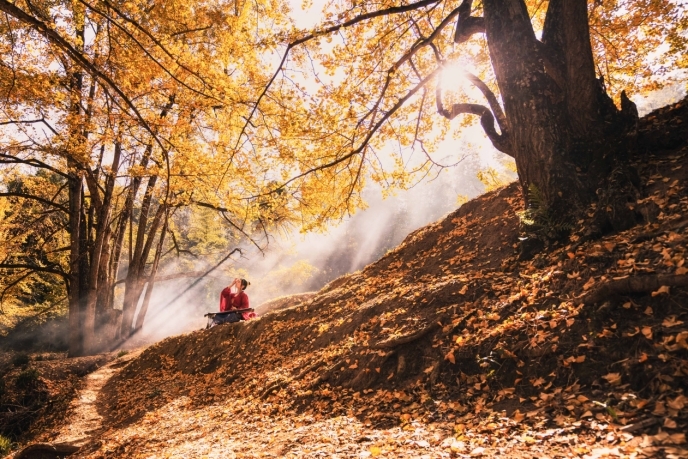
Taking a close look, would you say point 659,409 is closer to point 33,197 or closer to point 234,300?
point 234,300

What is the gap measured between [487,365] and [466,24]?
16.8ft

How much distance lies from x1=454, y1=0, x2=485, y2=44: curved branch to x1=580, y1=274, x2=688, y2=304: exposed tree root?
4361 millimetres

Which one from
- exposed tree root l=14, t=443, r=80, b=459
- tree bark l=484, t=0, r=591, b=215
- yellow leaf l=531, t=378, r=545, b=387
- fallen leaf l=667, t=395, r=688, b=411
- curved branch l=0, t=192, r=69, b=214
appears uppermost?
curved branch l=0, t=192, r=69, b=214

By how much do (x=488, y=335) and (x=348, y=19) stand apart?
488 centimetres

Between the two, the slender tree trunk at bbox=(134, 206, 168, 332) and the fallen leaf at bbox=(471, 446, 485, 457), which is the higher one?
the slender tree trunk at bbox=(134, 206, 168, 332)

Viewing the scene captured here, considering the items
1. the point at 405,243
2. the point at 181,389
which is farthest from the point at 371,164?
the point at 181,389

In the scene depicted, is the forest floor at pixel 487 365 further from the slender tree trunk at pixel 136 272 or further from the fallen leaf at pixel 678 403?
the slender tree trunk at pixel 136 272

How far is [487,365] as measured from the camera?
11.1 ft

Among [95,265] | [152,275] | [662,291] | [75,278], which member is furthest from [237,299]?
[662,291]

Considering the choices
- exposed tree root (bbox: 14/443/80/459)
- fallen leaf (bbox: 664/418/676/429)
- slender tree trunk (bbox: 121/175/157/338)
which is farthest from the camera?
slender tree trunk (bbox: 121/175/157/338)

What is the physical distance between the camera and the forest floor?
252cm

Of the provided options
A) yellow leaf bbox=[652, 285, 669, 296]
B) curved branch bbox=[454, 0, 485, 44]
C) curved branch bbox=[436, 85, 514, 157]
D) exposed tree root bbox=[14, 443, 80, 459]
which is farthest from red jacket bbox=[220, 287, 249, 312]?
yellow leaf bbox=[652, 285, 669, 296]

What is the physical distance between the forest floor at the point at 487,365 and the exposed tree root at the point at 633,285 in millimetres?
10

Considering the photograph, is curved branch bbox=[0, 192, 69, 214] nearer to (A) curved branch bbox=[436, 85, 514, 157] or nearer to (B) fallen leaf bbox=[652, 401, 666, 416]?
(A) curved branch bbox=[436, 85, 514, 157]
